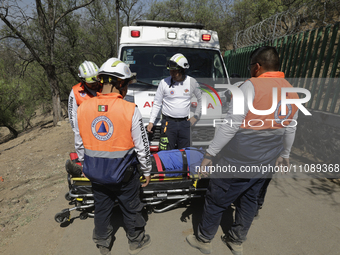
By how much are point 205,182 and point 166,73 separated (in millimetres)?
2629

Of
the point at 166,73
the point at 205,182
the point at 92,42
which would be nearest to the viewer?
the point at 205,182

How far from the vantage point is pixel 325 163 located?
4.96 metres

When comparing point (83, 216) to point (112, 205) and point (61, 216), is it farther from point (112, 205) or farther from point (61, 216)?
point (112, 205)

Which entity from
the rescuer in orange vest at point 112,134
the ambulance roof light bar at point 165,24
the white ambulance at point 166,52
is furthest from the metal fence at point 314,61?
the rescuer in orange vest at point 112,134

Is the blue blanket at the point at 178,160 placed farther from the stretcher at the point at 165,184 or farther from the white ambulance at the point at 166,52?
the white ambulance at the point at 166,52

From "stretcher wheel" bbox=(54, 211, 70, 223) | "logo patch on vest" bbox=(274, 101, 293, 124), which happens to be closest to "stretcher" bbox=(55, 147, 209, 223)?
"stretcher wheel" bbox=(54, 211, 70, 223)

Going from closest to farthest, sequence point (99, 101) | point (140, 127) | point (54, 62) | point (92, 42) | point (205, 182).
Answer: point (99, 101), point (140, 127), point (205, 182), point (54, 62), point (92, 42)

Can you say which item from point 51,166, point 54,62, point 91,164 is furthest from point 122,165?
point 54,62

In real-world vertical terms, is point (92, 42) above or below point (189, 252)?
above

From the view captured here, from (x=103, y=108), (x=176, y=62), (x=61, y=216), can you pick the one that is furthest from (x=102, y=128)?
(x=176, y=62)

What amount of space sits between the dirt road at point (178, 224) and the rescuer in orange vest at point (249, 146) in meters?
0.51

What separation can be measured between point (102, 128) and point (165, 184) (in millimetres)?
1330

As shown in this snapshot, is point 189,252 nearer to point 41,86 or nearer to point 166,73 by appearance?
point 166,73

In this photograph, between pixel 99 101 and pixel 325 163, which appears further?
pixel 325 163
